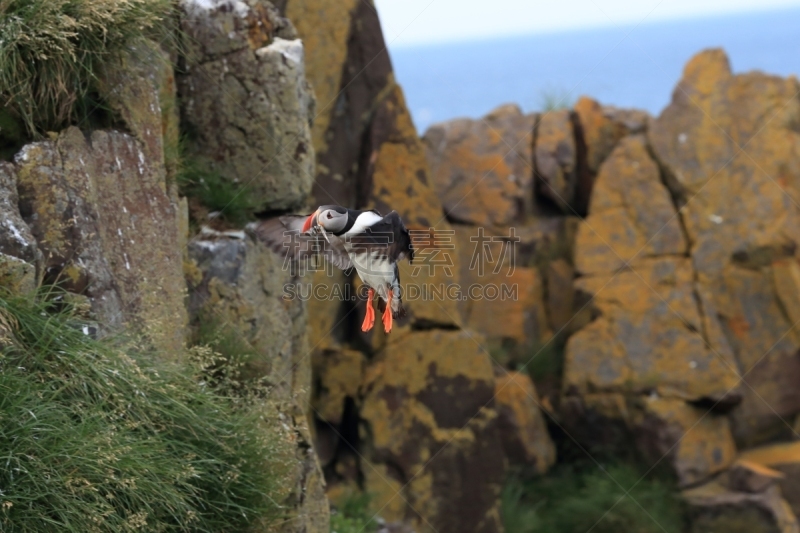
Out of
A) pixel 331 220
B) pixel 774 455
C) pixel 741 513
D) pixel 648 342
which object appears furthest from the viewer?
pixel 774 455

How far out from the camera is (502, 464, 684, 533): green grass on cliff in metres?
10.4

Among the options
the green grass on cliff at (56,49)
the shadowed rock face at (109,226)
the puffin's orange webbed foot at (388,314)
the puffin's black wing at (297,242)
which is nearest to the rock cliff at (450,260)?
the shadowed rock face at (109,226)

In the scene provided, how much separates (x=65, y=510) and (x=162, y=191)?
2.04m

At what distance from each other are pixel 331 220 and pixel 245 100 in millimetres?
2424

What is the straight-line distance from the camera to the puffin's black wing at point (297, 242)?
4.27 m

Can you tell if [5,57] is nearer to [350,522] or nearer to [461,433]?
[350,522]

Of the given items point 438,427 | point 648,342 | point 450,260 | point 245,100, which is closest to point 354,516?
point 438,427

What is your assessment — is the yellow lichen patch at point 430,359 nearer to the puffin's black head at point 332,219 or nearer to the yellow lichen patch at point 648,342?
the yellow lichen patch at point 648,342

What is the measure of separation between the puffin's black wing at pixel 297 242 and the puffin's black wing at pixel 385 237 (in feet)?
1.14

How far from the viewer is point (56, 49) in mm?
4375

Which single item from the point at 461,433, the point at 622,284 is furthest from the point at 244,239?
the point at 622,284

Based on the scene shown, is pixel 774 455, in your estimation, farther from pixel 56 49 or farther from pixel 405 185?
pixel 56 49

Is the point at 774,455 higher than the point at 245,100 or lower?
lower

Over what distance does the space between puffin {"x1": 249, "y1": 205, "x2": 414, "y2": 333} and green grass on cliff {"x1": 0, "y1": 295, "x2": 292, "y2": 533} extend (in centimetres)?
73
